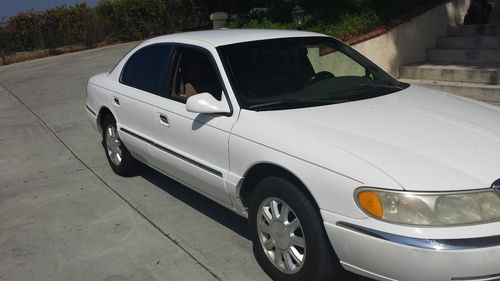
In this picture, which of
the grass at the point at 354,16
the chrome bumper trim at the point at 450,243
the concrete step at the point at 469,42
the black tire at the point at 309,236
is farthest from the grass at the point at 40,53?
the chrome bumper trim at the point at 450,243

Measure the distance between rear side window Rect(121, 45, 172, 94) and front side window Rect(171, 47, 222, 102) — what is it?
5.8 inches

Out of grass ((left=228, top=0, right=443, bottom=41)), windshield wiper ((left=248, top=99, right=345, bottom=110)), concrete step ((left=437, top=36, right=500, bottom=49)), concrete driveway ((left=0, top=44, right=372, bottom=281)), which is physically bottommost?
concrete driveway ((left=0, top=44, right=372, bottom=281))

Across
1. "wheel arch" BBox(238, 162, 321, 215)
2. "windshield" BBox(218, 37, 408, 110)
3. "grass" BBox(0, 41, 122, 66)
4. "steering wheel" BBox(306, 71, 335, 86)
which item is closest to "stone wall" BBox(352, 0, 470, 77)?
"windshield" BBox(218, 37, 408, 110)

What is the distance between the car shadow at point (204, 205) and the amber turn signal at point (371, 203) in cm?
87

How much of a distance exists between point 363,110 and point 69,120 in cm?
634

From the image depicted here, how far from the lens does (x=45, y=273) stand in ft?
12.2

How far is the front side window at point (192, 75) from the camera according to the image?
4.24 m

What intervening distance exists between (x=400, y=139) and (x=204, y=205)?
7.34ft

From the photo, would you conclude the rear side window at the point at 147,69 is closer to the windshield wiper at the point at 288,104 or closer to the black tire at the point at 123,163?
the black tire at the point at 123,163

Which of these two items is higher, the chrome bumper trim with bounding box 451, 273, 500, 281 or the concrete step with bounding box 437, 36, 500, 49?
the concrete step with bounding box 437, 36, 500, 49

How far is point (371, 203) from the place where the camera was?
2697mm

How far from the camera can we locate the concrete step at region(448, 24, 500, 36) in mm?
8461

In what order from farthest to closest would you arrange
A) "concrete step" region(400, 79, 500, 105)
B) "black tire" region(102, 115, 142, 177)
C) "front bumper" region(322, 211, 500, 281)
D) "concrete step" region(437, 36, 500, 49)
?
"concrete step" region(437, 36, 500, 49) < "concrete step" region(400, 79, 500, 105) < "black tire" region(102, 115, 142, 177) < "front bumper" region(322, 211, 500, 281)

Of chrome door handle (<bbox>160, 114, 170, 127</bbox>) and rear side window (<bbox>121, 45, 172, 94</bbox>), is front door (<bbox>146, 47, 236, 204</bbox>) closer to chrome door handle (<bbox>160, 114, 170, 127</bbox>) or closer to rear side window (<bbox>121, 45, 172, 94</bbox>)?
chrome door handle (<bbox>160, 114, 170, 127</bbox>)
